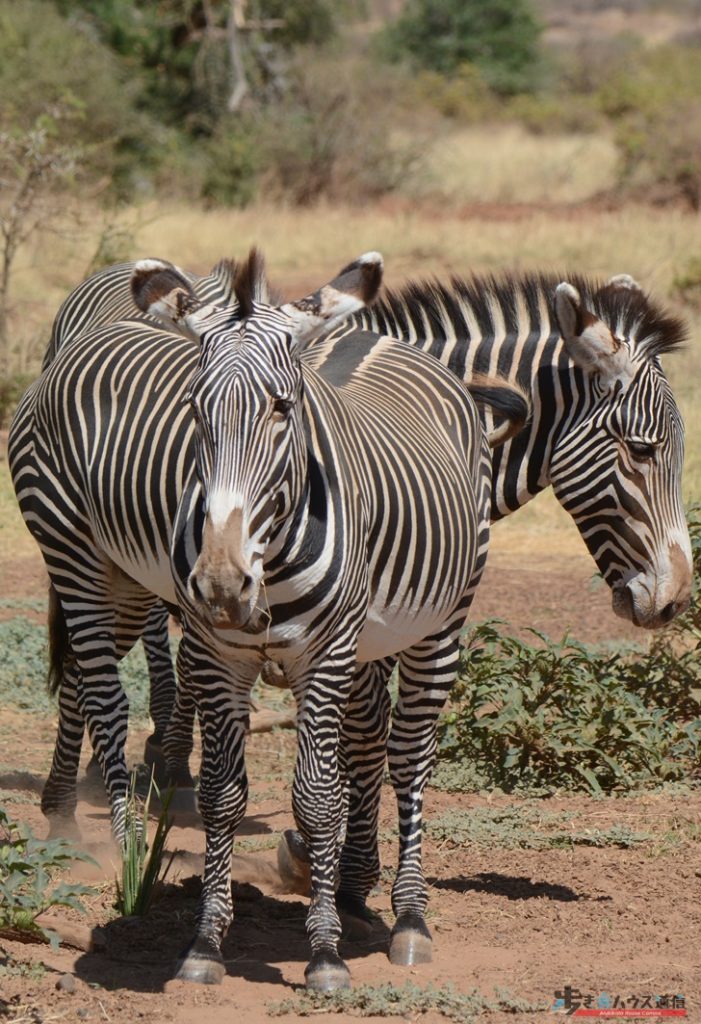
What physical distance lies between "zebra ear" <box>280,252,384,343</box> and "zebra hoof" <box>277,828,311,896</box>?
2.01 meters

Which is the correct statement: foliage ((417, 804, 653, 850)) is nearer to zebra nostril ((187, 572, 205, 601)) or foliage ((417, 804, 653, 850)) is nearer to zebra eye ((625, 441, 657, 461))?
zebra eye ((625, 441, 657, 461))

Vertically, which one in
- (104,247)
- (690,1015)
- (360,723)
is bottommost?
(690,1015)

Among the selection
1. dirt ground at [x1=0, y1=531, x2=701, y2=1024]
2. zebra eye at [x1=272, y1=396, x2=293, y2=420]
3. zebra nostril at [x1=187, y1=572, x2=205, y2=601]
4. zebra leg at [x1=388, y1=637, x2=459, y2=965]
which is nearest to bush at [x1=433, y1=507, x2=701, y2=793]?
dirt ground at [x1=0, y1=531, x2=701, y2=1024]

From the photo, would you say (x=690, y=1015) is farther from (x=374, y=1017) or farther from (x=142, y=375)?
(x=142, y=375)

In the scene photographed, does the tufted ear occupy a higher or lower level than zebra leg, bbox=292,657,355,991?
higher

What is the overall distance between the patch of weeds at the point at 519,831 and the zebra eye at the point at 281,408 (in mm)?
2555

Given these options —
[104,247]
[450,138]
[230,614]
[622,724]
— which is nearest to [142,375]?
[230,614]

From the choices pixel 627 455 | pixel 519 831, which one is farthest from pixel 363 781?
pixel 627 455

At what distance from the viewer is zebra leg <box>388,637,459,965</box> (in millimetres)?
4762

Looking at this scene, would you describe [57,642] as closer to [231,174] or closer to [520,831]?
[520,831]

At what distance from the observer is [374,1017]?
3.96 m

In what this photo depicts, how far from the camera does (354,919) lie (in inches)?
192

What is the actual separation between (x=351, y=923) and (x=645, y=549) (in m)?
1.70

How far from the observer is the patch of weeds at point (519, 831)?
5.70 m
